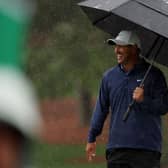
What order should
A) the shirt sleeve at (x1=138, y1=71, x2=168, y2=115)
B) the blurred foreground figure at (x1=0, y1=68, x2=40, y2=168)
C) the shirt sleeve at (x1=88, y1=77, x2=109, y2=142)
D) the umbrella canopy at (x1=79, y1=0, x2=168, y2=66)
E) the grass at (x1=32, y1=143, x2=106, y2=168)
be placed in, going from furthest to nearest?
the grass at (x1=32, y1=143, x2=106, y2=168), the shirt sleeve at (x1=88, y1=77, x2=109, y2=142), the umbrella canopy at (x1=79, y1=0, x2=168, y2=66), the shirt sleeve at (x1=138, y1=71, x2=168, y2=115), the blurred foreground figure at (x1=0, y1=68, x2=40, y2=168)

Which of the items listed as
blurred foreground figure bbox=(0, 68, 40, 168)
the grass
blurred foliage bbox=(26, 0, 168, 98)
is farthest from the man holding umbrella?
the grass

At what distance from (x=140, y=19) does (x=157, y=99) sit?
0.67 m

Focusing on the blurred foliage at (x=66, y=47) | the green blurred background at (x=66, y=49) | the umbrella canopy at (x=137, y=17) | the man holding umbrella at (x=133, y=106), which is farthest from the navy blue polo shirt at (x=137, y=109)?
the blurred foliage at (x=66, y=47)

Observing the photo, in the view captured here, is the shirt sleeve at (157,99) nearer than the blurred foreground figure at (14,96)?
No

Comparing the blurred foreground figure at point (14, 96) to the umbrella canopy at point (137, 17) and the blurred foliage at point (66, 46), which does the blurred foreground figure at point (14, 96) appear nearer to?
the umbrella canopy at point (137, 17)

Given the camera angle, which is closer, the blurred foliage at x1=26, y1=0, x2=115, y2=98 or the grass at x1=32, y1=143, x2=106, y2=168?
the blurred foliage at x1=26, y1=0, x2=115, y2=98

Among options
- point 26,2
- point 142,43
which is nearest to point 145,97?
point 142,43

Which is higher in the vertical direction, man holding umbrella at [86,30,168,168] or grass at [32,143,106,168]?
man holding umbrella at [86,30,168,168]

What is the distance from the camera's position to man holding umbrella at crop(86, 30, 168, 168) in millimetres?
6004

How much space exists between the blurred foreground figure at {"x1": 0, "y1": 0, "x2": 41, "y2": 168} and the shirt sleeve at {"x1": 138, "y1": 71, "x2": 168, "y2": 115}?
16.1 feet

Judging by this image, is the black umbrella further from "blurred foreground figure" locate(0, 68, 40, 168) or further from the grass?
the grass

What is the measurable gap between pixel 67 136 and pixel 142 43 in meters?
16.7

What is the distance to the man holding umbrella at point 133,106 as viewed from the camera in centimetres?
600

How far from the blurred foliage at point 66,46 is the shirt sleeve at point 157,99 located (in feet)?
16.1
